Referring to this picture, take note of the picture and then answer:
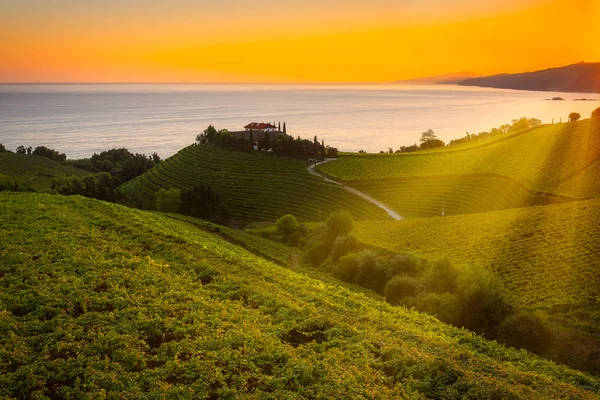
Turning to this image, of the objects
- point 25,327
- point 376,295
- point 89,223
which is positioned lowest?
point 376,295

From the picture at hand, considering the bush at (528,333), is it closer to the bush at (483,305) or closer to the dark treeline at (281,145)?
the bush at (483,305)

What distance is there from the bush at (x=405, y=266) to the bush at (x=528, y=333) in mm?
9569

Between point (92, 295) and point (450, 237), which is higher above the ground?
point (92, 295)

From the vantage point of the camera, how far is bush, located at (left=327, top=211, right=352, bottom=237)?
41812mm

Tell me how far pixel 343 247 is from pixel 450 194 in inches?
1383

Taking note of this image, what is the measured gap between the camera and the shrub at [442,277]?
90.3 feet

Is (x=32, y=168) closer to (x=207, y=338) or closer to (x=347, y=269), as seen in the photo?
(x=347, y=269)

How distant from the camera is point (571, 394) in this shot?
39.0ft

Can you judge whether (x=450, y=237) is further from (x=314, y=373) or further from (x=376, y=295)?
(x=314, y=373)

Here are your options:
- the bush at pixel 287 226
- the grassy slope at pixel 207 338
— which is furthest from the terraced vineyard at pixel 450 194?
the grassy slope at pixel 207 338

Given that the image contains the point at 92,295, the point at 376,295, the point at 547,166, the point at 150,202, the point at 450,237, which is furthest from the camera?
the point at 150,202

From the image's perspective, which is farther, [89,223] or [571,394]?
[89,223]

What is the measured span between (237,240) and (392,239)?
16269 millimetres

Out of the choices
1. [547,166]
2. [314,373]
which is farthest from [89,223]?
[547,166]
